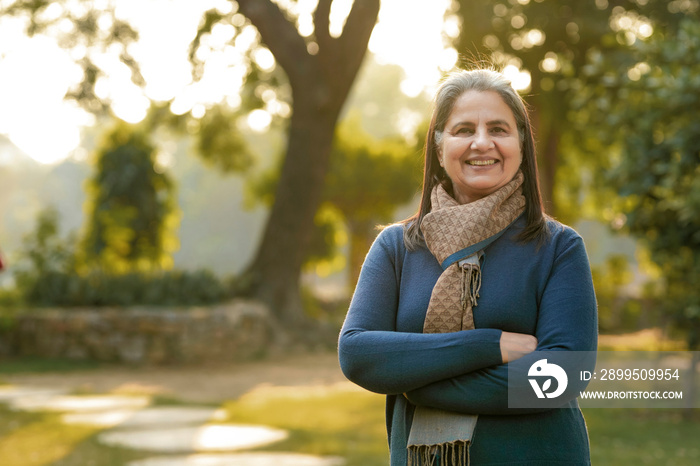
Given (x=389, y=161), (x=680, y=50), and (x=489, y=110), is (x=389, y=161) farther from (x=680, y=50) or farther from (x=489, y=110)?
(x=489, y=110)

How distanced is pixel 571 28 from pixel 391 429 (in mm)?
15326

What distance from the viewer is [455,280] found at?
2035 mm

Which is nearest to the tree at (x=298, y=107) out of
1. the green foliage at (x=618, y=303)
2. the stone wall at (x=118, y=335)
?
the stone wall at (x=118, y=335)

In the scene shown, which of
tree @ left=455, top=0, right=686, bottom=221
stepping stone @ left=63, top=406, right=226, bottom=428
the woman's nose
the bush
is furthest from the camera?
tree @ left=455, top=0, right=686, bottom=221

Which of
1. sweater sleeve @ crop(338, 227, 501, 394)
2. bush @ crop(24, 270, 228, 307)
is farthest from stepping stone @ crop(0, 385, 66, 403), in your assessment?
sweater sleeve @ crop(338, 227, 501, 394)

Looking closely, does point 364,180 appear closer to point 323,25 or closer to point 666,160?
point 323,25

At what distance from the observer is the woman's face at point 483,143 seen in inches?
84.5

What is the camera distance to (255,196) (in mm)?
23188

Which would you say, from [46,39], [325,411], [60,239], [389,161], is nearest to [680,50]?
[325,411]

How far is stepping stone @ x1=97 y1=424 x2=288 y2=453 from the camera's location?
6.39 metres

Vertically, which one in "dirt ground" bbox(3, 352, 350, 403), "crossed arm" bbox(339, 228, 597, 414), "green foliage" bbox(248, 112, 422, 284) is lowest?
"crossed arm" bbox(339, 228, 597, 414)

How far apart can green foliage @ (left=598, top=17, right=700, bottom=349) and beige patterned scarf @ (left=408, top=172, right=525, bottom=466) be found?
16.4 feet

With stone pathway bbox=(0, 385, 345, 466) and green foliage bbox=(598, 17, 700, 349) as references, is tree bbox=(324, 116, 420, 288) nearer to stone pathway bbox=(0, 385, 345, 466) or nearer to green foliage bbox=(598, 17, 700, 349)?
stone pathway bbox=(0, 385, 345, 466)

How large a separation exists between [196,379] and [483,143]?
9.59 m
